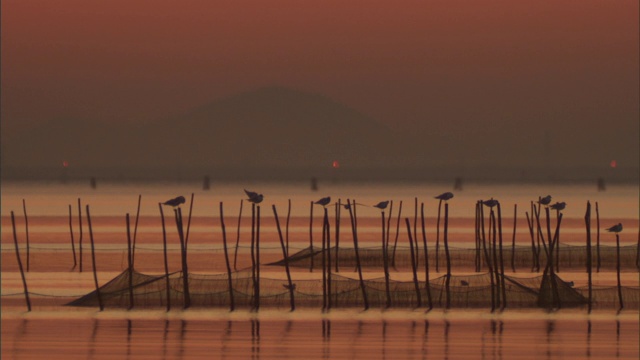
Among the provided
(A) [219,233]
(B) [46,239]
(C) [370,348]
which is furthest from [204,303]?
(A) [219,233]

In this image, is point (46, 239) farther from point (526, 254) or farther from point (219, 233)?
point (526, 254)

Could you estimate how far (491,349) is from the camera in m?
9.20

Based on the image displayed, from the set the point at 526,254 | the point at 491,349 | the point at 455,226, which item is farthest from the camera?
the point at 455,226

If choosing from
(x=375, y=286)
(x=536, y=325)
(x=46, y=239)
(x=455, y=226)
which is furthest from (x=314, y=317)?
(x=455, y=226)

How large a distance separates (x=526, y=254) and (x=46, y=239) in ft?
25.7

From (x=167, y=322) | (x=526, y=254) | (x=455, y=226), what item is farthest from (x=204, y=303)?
(x=455, y=226)

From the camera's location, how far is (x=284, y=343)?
941 cm

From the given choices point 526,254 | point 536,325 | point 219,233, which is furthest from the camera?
point 219,233

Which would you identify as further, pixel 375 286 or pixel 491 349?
pixel 375 286

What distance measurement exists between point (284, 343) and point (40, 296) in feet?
10.9

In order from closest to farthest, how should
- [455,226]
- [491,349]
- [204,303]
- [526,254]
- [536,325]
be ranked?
[491,349] < [536,325] < [204,303] < [526,254] < [455,226]

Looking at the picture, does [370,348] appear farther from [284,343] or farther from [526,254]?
[526,254]

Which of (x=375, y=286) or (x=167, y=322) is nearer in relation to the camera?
(x=167, y=322)

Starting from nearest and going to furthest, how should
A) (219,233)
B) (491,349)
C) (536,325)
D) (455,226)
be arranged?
1. (491,349)
2. (536,325)
3. (219,233)
4. (455,226)
